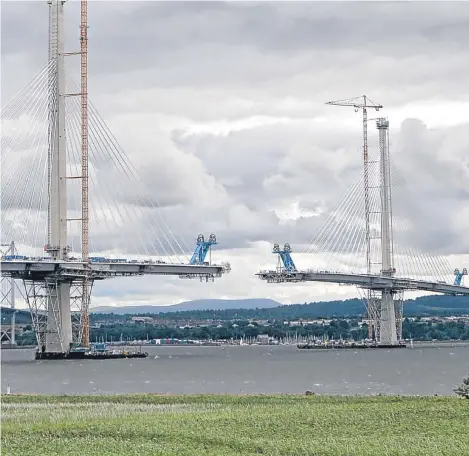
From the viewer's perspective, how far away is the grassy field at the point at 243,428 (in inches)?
1134

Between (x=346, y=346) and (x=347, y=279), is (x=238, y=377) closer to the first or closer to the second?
(x=347, y=279)

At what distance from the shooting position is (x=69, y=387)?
218ft

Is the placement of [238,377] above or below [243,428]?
below

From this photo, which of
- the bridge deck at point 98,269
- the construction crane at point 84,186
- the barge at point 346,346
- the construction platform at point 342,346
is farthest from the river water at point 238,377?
the construction platform at point 342,346

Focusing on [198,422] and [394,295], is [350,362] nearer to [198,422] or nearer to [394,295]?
[394,295]

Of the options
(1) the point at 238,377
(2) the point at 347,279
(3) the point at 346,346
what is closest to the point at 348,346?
(3) the point at 346,346

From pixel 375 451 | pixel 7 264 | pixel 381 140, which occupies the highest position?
pixel 381 140

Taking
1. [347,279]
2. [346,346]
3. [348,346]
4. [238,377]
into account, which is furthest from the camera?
[346,346]

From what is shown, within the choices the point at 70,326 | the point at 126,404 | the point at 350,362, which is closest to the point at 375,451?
the point at 126,404

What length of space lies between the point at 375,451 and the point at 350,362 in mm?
77149

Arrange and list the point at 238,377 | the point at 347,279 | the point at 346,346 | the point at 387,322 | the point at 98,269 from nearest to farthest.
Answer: the point at 238,377
the point at 98,269
the point at 347,279
the point at 387,322
the point at 346,346

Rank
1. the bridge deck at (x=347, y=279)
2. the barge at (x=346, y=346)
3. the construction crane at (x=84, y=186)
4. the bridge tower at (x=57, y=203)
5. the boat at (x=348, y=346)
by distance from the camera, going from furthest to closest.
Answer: the boat at (x=348, y=346) < the barge at (x=346, y=346) < the bridge deck at (x=347, y=279) < the construction crane at (x=84, y=186) < the bridge tower at (x=57, y=203)

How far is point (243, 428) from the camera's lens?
32938 mm

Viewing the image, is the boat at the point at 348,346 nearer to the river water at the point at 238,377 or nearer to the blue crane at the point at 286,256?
the blue crane at the point at 286,256
